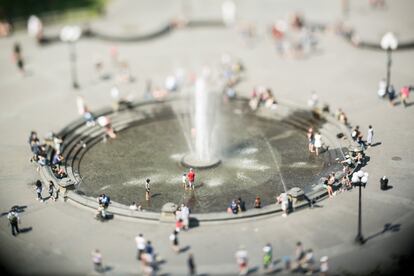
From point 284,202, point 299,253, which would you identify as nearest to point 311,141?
point 284,202

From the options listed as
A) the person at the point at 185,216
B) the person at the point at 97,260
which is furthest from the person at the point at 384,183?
the person at the point at 97,260

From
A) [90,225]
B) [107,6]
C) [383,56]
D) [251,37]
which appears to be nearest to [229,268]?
[90,225]

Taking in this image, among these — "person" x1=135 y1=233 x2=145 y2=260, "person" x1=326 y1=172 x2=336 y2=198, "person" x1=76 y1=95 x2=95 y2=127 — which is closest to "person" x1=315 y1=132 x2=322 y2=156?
"person" x1=326 y1=172 x2=336 y2=198

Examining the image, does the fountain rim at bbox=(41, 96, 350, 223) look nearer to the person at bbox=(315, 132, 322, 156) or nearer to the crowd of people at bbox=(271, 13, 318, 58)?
the person at bbox=(315, 132, 322, 156)

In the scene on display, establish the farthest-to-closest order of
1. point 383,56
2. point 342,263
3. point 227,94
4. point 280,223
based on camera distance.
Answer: point 383,56 < point 227,94 < point 280,223 < point 342,263

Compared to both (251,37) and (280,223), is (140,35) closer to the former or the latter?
(251,37)

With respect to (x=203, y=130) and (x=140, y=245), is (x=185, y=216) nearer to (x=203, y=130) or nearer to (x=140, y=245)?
(x=140, y=245)
